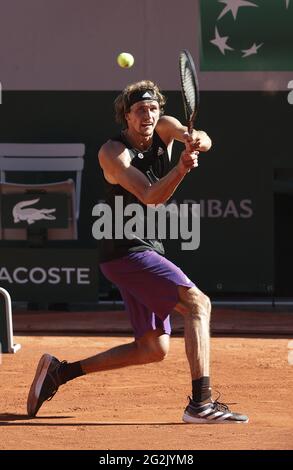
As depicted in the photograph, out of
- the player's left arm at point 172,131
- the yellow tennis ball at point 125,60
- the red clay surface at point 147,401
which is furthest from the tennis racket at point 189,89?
the yellow tennis ball at point 125,60

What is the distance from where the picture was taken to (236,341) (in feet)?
31.6

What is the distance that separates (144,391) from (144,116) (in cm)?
188

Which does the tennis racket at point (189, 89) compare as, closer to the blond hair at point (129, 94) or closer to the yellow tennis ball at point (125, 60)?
the blond hair at point (129, 94)

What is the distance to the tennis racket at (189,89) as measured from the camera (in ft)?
19.9

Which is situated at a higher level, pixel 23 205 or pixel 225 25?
pixel 225 25

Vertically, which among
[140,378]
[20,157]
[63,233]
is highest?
[20,157]

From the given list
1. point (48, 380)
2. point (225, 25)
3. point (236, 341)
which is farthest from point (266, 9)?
point (48, 380)

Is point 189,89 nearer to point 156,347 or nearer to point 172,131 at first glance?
point 172,131

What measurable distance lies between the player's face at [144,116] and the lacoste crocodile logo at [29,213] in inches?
199

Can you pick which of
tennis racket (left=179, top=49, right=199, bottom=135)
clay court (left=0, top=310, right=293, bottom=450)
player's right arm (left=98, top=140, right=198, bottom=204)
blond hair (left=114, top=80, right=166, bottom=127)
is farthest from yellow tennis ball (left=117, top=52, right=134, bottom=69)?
player's right arm (left=98, top=140, right=198, bottom=204)

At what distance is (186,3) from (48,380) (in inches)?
233

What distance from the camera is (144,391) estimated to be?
24.2 ft

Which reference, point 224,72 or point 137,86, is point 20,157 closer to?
point 224,72

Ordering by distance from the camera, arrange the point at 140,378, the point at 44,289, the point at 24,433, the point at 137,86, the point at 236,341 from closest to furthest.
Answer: the point at 24,433
the point at 137,86
the point at 140,378
the point at 236,341
the point at 44,289
